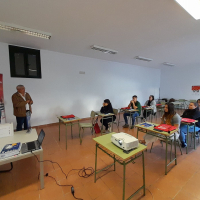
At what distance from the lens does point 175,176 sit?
1913 mm

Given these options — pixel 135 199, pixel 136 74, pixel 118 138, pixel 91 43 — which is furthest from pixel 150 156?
pixel 136 74

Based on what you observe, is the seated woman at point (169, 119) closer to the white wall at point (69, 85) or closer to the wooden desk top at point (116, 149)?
the wooden desk top at point (116, 149)

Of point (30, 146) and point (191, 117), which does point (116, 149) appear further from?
point (191, 117)

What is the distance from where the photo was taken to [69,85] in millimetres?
4754

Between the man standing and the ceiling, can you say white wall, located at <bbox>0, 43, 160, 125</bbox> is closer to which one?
the ceiling

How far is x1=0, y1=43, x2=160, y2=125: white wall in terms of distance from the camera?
392 cm

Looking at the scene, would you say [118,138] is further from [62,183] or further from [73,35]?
[73,35]

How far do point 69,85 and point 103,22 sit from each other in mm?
2874

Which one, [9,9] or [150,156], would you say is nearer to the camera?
[9,9]

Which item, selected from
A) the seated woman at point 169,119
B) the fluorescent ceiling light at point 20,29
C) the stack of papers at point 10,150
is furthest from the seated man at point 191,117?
the fluorescent ceiling light at point 20,29

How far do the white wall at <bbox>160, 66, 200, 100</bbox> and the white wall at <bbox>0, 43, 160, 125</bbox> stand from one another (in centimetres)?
313

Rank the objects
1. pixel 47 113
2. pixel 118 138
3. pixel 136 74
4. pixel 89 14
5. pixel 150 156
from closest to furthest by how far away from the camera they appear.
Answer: pixel 118 138, pixel 89 14, pixel 150 156, pixel 47 113, pixel 136 74

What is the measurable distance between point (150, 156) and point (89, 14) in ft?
10.4

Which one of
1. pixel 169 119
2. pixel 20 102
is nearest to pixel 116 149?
pixel 169 119
